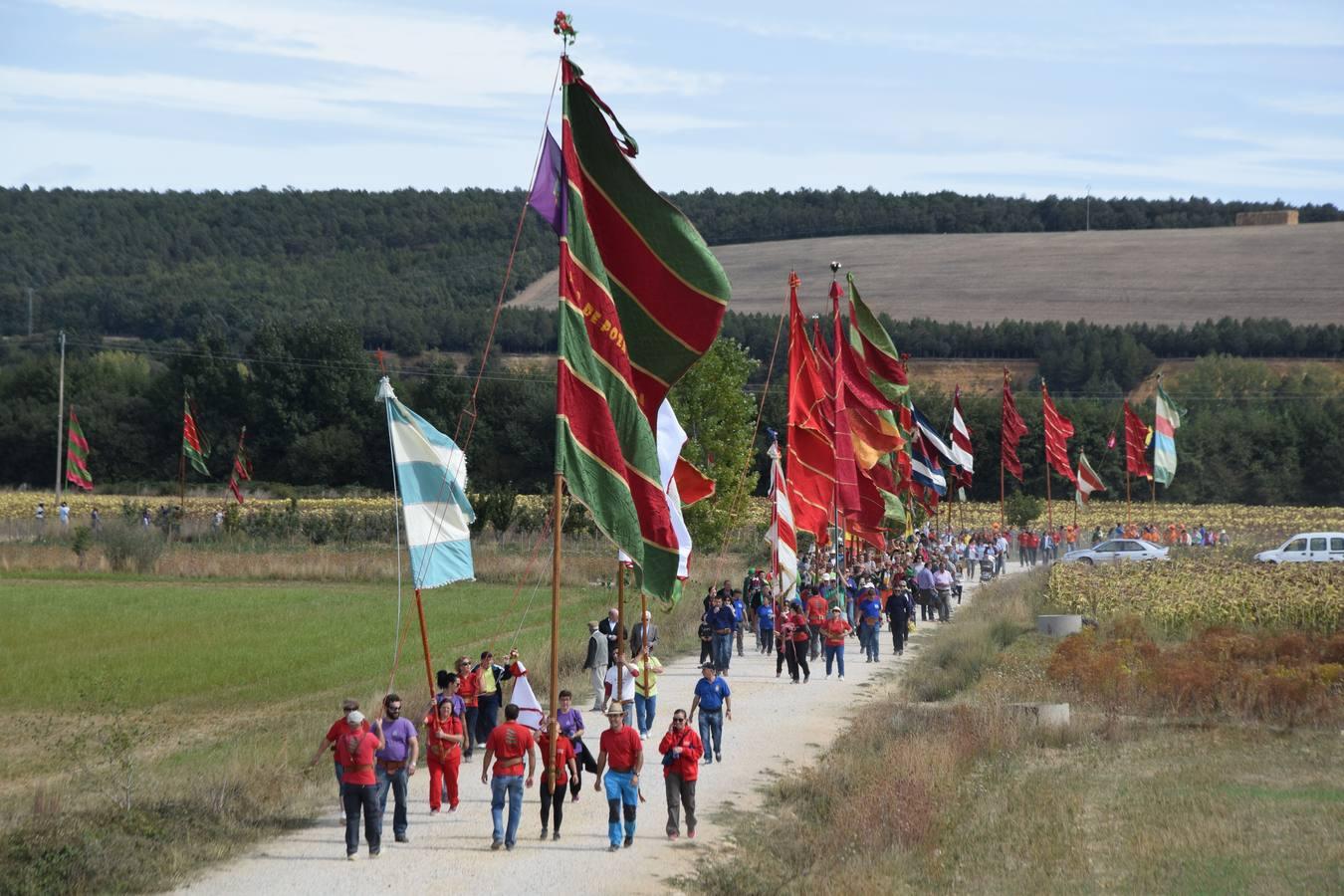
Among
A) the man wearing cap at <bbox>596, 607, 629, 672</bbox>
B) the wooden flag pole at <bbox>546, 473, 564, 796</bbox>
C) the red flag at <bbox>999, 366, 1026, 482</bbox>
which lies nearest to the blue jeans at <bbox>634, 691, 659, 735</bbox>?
the man wearing cap at <bbox>596, 607, 629, 672</bbox>

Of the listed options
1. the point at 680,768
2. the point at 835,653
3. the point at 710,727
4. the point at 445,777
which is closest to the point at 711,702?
the point at 710,727

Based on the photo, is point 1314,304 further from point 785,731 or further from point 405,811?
point 405,811

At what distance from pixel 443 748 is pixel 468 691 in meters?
2.91

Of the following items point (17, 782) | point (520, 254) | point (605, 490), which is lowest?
point (17, 782)

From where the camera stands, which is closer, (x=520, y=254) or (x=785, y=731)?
(x=785, y=731)

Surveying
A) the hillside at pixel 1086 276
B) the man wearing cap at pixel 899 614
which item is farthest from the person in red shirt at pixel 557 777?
the hillside at pixel 1086 276

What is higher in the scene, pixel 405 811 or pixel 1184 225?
pixel 1184 225

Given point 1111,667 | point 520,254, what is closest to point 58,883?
point 1111,667

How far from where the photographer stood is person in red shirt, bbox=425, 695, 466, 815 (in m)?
18.1

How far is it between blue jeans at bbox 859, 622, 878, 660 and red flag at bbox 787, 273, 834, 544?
2124 mm

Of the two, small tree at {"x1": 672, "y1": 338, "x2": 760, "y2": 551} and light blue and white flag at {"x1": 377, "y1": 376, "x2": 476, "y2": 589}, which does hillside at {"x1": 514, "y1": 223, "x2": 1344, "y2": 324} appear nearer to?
small tree at {"x1": 672, "y1": 338, "x2": 760, "y2": 551}

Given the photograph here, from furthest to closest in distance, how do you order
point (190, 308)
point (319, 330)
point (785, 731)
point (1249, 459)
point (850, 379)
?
point (190, 308) → point (319, 330) → point (1249, 459) → point (850, 379) → point (785, 731)

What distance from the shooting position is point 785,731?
2434cm

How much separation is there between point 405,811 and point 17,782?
6.78 metres
